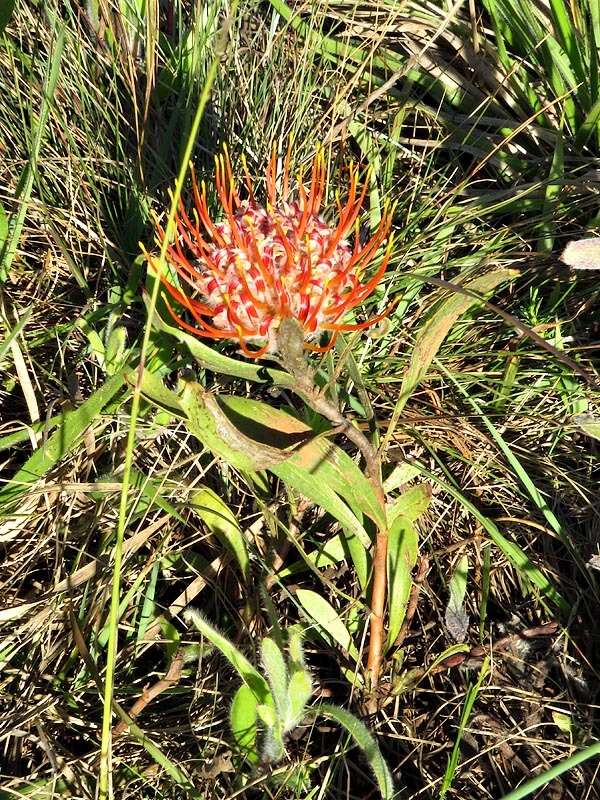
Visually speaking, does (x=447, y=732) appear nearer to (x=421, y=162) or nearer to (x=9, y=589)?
(x=9, y=589)

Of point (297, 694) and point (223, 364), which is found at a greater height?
point (223, 364)

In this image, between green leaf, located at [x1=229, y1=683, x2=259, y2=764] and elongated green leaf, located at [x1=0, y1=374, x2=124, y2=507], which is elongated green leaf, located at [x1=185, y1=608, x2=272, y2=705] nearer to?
green leaf, located at [x1=229, y1=683, x2=259, y2=764]

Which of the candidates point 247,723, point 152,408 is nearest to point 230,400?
point 152,408

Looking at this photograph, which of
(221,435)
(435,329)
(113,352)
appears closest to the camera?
(221,435)

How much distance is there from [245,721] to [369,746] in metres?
0.13

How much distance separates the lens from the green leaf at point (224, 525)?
39.9 inches

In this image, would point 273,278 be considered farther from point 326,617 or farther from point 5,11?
point 5,11

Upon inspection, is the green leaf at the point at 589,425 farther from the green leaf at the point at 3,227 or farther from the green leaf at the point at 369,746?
the green leaf at the point at 3,227

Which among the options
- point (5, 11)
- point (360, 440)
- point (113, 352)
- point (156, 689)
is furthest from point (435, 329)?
point (5, 11)

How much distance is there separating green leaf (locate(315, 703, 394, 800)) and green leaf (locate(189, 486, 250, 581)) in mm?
207

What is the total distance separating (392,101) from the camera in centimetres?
138

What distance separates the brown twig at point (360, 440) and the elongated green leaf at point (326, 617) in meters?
0.03

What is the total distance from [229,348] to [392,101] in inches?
21.9

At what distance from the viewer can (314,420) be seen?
0.97m
